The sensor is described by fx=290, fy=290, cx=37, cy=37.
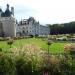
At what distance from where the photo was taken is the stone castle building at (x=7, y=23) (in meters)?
60.5

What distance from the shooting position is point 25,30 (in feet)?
266

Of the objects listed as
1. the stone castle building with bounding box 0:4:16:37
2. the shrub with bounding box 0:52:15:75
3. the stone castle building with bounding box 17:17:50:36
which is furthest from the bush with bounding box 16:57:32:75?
the stone castle building with bounding box 17:17:50:36

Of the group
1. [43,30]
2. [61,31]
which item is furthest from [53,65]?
[43,30]

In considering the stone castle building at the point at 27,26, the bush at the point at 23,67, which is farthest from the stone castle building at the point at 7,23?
the bush at the point at 23,67

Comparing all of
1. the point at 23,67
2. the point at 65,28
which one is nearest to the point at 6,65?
the point at 23,67

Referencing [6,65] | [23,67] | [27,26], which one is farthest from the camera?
[27,26]

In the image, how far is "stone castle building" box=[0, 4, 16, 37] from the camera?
6047 cm

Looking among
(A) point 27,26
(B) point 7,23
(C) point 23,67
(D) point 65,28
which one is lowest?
(D) point 65,28

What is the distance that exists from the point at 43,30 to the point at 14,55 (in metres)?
84.0

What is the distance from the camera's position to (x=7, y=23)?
2486 inches

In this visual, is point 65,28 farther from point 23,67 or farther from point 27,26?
point 23,67

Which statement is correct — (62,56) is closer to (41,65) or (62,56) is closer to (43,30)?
(41,65)

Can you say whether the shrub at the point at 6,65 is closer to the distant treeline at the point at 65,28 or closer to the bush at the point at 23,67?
the bush at the point at 23,67

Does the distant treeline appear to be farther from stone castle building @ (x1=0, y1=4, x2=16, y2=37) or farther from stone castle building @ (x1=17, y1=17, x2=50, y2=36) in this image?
stone castle building @ (x1=0, y1=4, x2=16, y2=37)
